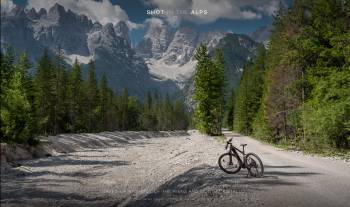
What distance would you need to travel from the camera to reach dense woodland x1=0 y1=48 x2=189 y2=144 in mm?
35094

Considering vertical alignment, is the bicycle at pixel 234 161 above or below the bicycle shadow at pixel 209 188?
above

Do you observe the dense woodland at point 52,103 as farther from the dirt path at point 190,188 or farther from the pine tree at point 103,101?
the dirt path at point 190,188

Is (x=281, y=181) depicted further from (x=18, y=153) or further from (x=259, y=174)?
(x=18, y=153)

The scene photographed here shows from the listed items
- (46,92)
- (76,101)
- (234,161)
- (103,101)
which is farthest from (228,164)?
(103,101)

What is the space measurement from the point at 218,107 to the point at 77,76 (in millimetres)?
39951

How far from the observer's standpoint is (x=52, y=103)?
77.8 metres

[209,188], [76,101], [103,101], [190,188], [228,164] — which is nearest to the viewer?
[209,188]

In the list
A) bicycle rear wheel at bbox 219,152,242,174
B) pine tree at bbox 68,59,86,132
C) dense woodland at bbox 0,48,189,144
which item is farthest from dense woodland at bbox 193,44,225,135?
bicycle rear wheel at bbox 219,152,242,174

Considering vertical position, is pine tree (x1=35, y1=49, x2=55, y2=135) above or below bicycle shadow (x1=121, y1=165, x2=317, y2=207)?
above

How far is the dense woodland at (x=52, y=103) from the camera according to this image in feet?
115

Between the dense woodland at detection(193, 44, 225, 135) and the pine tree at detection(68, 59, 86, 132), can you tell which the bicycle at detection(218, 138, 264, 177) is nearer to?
the dense woodland at detection(193, 44, 225, 135)

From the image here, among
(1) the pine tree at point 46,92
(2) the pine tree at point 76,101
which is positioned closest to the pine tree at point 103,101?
(2) the pine tree at point 76,101

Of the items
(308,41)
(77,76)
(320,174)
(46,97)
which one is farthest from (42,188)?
(77,76)

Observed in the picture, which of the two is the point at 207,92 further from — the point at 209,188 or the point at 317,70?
the point at 209,188
